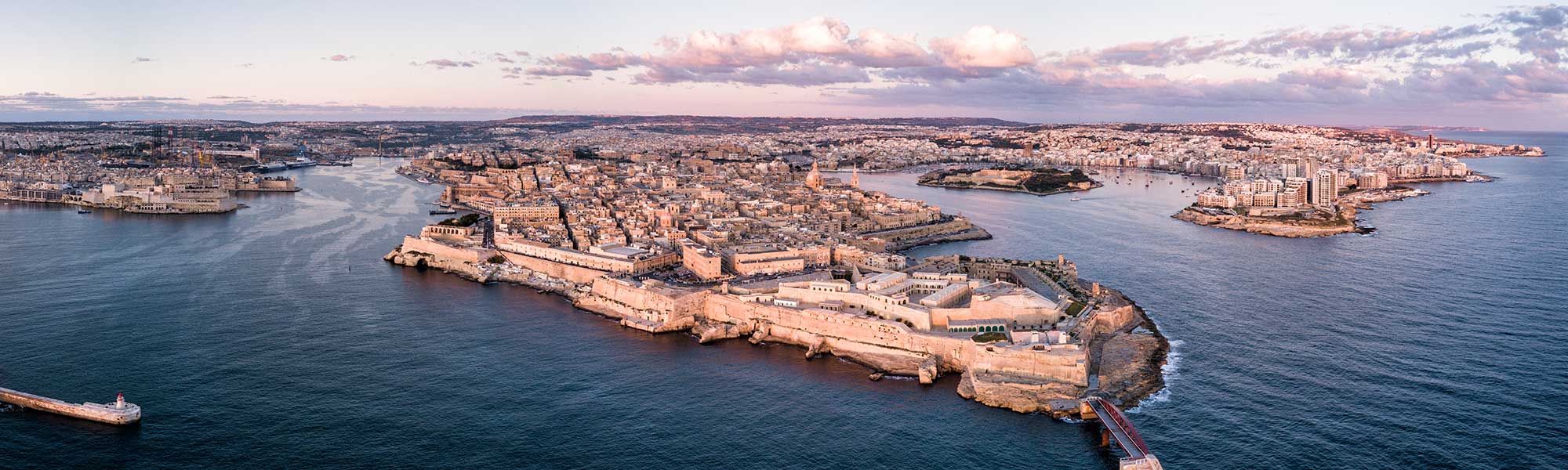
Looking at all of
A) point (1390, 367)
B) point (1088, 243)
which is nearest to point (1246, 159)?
point (1088, 243)

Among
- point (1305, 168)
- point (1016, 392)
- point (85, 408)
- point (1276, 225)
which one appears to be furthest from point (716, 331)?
point (1305, 168)

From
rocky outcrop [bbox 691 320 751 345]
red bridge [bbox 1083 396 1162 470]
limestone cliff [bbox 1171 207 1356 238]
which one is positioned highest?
limestone cliff [bbox 1171 207 1356 238]

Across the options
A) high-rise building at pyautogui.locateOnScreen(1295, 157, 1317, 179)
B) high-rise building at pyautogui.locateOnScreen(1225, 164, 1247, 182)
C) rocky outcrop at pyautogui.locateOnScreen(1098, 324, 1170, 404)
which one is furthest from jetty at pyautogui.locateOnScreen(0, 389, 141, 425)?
high-rise building at pyautogui.locateOnScreen(1225, 164, 1247, 182)

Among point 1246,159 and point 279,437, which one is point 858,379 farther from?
point 1246,159

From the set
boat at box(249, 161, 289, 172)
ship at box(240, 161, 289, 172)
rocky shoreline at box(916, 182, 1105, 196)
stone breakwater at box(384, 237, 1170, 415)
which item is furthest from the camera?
boat at box(249, 161, 289, 172)

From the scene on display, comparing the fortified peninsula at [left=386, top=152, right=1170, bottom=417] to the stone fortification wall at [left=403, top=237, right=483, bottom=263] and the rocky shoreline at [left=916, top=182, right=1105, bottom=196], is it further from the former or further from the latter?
the rocky shoreline at [left=916, top=182, right=1105, bottom=196]

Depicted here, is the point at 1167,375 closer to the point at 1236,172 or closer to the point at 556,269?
the point at 556,269

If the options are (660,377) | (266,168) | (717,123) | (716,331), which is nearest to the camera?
(660,377)
